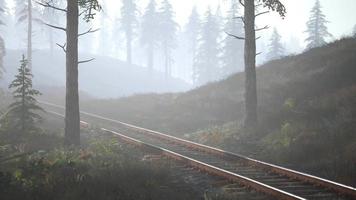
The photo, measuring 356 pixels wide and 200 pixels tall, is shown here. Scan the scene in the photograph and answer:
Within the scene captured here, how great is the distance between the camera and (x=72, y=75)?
1515cm

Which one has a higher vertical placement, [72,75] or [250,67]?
[250,67]

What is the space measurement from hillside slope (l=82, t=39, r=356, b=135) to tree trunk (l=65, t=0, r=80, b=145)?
7.55 m

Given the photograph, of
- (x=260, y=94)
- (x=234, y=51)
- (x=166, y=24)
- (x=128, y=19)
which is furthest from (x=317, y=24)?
(x=260, y=94)

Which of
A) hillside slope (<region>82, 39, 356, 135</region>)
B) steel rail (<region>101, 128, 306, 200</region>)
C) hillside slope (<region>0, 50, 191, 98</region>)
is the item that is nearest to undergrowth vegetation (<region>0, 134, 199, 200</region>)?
steel rail (<region>101, 128, 306, 200</region>)

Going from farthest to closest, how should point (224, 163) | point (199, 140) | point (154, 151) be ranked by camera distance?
point (199, 140) → point (154, 151) → point (224, 163)

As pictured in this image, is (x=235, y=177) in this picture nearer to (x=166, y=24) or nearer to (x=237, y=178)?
(x=237, y=178)

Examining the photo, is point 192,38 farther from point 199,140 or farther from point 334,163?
point 334,163

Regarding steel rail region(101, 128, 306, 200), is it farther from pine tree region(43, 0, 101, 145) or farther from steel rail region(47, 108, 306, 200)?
pine tree region(43, 0, 101, 145)

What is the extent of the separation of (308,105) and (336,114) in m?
2.19

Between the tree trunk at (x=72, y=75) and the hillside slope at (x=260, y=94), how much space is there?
24.8 ft

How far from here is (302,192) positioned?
9852 mm

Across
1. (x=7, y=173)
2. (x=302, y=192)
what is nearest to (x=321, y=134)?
(x=302, y=192)

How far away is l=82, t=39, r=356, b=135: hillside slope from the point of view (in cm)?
1916

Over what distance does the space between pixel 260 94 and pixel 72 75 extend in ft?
37.4
